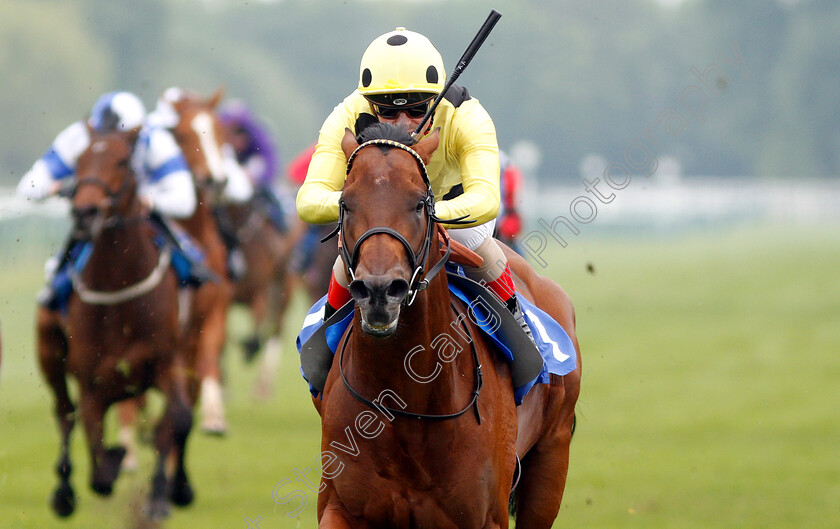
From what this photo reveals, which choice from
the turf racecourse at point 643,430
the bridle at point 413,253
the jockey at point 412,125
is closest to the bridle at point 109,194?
the turf racecourse at point 643,430

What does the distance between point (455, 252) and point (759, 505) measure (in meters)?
3.82

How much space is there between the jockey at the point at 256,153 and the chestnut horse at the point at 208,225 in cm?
194

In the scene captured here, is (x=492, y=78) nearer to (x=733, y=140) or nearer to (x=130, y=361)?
(x=733, y=140)

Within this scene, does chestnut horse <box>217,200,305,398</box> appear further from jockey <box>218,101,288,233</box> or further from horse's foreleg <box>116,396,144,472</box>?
horse's foreleg <box>116,396,144,472</box>

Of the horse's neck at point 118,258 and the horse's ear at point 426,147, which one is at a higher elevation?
the horse's ear at point 426,147

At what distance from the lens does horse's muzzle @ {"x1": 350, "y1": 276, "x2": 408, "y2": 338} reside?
257 centimetres

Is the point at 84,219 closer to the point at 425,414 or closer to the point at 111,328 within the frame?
the point at 111,328

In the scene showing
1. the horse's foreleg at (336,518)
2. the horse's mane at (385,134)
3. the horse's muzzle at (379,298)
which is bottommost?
the horse's foreleg at (336,518)

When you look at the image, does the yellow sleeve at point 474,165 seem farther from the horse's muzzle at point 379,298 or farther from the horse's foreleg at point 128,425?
the horse's foreleg at point 128,425

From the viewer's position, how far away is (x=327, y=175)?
3.26 metres

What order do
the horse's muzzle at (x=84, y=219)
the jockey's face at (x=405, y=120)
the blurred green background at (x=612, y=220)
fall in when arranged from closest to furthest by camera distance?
the jockey's face at (x=405, y=120)
the horse's muzzle at (x=84, y=219)
the blurred green background at (x=612, y=220)

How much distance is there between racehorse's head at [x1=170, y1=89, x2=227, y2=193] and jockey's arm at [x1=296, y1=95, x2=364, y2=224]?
4.78 meters

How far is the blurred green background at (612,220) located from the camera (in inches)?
275

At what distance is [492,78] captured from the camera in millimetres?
24453
